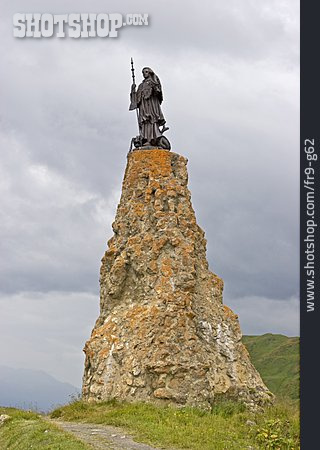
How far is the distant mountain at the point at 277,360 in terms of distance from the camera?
135 ft

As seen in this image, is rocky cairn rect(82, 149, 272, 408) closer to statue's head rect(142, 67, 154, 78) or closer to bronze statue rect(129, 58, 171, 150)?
bronze statue rect(129, 58, 171, 150)

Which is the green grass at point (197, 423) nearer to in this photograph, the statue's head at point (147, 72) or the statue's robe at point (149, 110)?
the statue's robe at point (149, 110)

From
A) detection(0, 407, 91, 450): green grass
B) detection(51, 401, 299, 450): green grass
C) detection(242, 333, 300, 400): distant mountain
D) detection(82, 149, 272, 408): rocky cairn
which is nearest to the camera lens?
detection(0, 407, 91, 450): green grass

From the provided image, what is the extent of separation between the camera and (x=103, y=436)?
13.3 meters

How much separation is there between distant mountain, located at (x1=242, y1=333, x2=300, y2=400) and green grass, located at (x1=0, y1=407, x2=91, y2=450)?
2269 centimetres

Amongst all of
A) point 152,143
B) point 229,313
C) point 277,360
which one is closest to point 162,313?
point 229,313

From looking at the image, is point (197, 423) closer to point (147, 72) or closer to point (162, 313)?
point (162, 313)

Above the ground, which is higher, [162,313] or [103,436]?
[162,313]

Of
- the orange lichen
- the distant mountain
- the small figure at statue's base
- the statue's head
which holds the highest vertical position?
the statue's head

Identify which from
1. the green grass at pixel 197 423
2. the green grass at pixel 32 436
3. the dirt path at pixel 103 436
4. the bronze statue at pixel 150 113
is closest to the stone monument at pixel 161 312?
the bronze statue at pixel 150 113

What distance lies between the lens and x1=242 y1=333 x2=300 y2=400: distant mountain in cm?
4125

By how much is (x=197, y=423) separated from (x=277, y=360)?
35.8 meters

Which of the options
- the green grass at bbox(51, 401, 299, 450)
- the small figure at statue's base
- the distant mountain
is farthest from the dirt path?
the distant mountain
